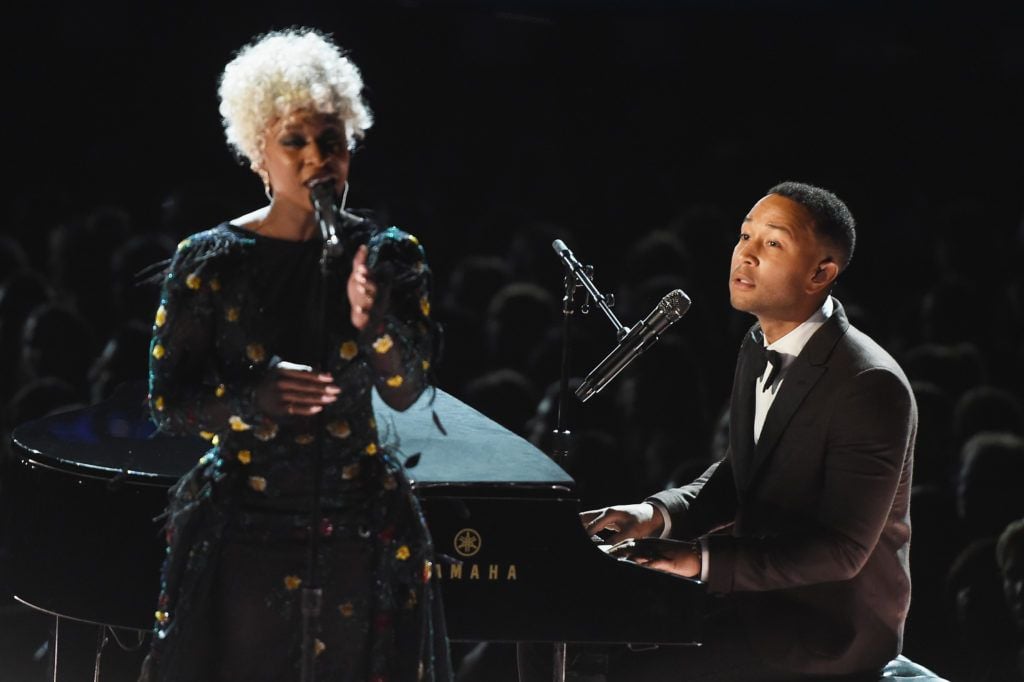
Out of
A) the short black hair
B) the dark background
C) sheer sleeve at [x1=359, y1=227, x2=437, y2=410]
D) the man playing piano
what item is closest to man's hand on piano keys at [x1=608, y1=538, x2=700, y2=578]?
the man playing piano

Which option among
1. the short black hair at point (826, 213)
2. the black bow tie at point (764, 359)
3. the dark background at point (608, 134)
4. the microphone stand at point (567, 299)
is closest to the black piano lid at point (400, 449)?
the microphone stand at point (567, 299)

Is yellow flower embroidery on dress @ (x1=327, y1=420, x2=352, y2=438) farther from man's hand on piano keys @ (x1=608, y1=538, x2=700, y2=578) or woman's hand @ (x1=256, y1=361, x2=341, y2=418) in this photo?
man's hand on piano keys @ (x1=608, y1=538, x2=700, y2=578)

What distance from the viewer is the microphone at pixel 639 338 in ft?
8.15

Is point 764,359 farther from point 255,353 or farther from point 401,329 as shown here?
point 255,353

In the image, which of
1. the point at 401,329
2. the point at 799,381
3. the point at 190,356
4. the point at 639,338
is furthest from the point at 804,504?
the point at 190,356

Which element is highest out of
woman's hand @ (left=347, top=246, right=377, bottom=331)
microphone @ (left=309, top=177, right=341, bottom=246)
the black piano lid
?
microphone @ (left=309, top=177, right=341, bottom=246)

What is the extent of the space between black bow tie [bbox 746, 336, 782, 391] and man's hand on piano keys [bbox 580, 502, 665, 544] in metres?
0.37

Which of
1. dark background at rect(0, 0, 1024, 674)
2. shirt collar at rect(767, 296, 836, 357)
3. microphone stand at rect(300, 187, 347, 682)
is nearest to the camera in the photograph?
microphone stand at rect(300, 187, 347, 682)

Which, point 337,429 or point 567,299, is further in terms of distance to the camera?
point 567,299

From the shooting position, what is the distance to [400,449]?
257cm

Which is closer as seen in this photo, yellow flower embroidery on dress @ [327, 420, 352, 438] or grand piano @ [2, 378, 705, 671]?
yellow flower embroidery on dress @ [327, 420, 352, 438]

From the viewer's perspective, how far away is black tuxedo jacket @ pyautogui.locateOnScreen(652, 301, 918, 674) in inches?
97.2

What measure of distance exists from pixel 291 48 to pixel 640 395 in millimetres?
2996

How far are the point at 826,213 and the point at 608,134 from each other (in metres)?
2.95
